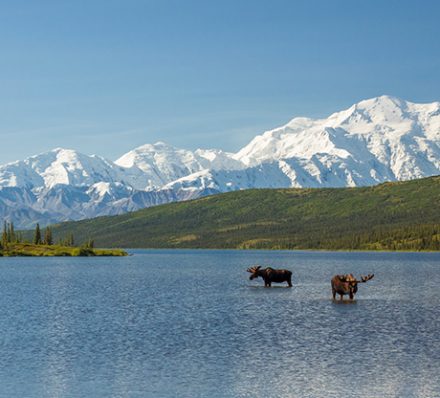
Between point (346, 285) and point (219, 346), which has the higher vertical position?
point (346, 285)

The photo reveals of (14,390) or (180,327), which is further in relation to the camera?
(180,327)

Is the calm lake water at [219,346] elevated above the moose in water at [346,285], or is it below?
below

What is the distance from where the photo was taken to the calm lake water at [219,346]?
46.4 metres

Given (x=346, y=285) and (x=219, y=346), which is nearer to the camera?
(x=219, y=346)

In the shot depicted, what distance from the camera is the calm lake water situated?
4641 centimetres

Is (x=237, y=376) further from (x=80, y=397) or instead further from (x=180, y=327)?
(x=180, y=327)

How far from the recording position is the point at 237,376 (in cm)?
4916

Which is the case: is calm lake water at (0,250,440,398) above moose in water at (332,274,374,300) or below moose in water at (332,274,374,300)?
below

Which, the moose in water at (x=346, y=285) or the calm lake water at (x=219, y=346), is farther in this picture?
the moose in water at (x=346, y=285)

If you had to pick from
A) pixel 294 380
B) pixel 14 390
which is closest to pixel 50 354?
pixel 14 390

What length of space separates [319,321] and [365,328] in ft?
22.5

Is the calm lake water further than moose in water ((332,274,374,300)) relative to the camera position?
No

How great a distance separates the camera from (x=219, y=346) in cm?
6119

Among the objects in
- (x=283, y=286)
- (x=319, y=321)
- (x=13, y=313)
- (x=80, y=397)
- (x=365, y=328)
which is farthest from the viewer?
(x=283, y=286)
